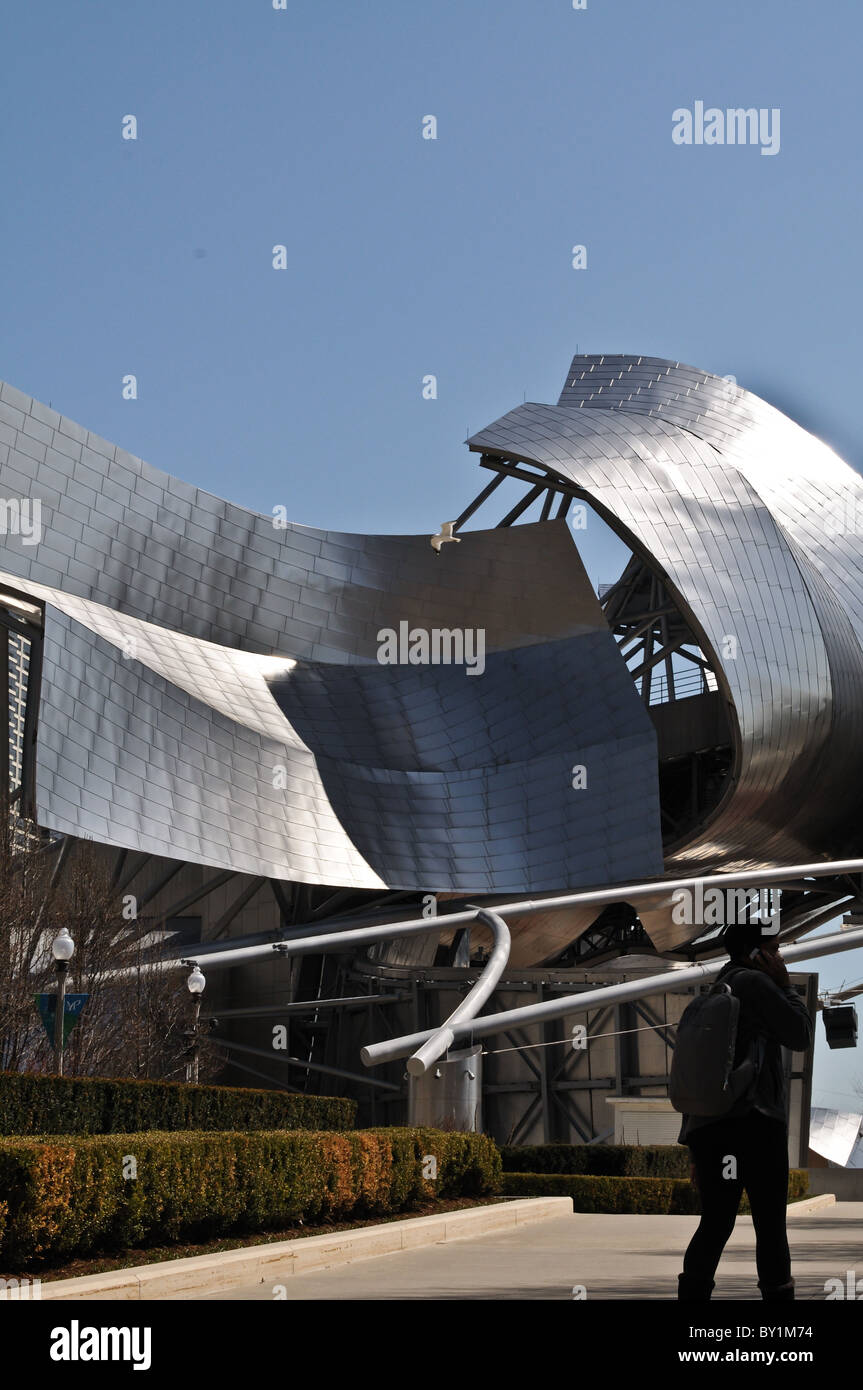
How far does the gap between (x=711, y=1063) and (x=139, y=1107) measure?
8965mm

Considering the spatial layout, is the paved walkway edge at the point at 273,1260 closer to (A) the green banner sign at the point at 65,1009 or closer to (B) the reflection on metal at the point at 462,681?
(A) the green banner sign at the point at 65,1009

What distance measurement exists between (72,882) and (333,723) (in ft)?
44.5

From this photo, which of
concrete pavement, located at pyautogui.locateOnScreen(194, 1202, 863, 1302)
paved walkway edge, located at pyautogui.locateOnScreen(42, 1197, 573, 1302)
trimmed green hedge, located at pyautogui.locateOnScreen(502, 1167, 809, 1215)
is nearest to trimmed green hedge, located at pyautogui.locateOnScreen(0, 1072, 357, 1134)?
paved walkway edge, located at pyautogui.locateOnScreen(42, 1197, 573, 1302)

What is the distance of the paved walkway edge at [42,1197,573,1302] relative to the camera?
27.4ft

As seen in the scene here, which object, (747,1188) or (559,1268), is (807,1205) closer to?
(559,1268)

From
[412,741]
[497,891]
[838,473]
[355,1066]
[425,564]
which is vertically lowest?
[355,1066]

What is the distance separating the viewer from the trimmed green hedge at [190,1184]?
906cm

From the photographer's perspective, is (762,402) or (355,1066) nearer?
(355,1066)

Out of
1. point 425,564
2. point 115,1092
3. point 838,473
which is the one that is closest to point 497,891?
point 425,564

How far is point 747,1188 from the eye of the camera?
649 centimetres

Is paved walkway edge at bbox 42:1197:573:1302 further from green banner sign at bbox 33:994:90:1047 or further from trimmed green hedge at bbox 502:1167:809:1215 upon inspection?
green banner sign at bbox 33:994:90:1047

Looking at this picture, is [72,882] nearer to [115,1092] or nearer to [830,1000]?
[115,1092]
